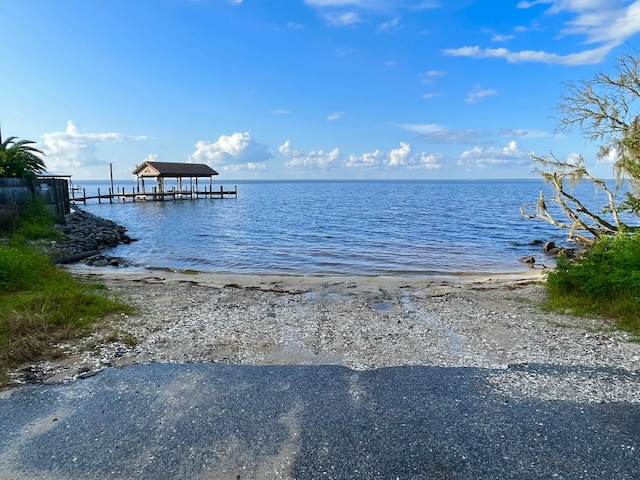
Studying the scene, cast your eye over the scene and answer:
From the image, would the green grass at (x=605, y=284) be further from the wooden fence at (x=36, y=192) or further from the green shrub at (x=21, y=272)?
the wooden fence at (x=36, y=192)

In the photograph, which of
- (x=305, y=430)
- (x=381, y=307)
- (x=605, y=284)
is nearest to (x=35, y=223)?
(x=381, y=307)

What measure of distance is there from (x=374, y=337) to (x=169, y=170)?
56651 mm

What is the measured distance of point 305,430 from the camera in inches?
173

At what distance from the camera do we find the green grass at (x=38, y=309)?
6.43m

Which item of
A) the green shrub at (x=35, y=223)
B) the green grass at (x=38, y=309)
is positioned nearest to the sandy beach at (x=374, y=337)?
the green grass at (x=38, y=309)

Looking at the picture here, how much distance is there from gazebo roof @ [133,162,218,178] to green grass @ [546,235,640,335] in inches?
2203

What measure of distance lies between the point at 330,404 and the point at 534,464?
2.20 meters

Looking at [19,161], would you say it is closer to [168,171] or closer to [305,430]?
[305,430]

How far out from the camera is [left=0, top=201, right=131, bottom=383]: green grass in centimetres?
643

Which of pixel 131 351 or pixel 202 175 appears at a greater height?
pixel 202 175

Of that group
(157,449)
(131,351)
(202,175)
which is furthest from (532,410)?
(202,175)

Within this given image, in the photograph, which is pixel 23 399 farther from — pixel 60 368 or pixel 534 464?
pixel 534 464

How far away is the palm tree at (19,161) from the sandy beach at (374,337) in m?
13.5

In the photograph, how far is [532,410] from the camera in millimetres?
4785
